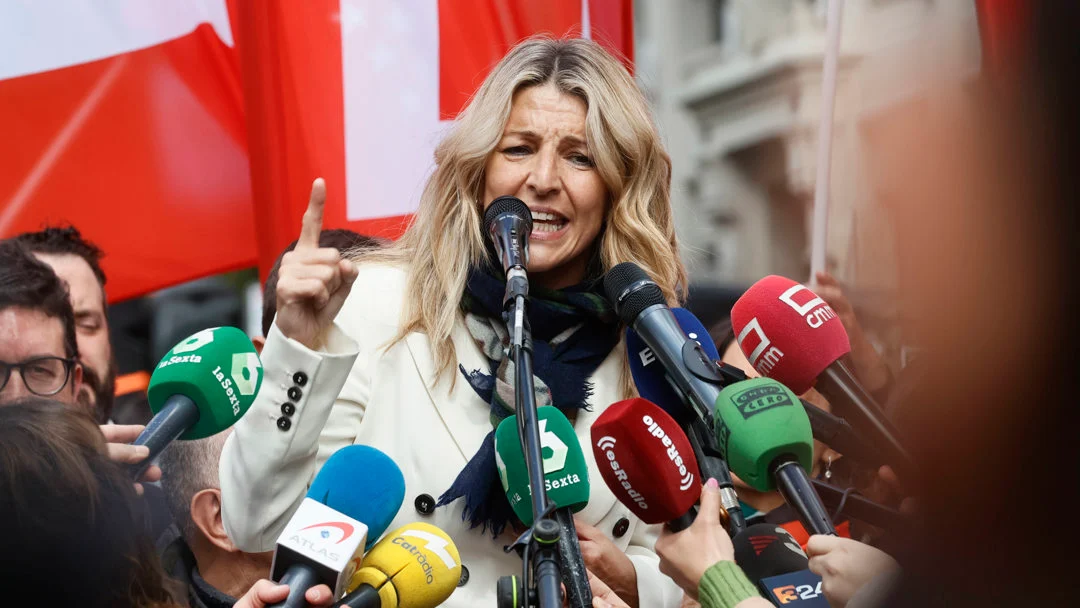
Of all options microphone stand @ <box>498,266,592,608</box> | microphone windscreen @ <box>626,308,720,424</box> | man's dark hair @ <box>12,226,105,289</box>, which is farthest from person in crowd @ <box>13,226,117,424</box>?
microphone stand @ <box>498,266,592,608</box>

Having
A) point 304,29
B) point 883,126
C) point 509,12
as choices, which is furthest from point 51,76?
point 883,126

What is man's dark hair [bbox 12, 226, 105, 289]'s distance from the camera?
4.16 meters

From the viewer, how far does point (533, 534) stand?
6.38ft

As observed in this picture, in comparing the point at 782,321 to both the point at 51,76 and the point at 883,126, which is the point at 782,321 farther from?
the point at 51,76

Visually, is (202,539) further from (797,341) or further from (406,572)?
(797,341)

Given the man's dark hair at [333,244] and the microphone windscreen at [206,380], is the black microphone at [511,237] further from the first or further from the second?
the man's dark hair at [333,244]

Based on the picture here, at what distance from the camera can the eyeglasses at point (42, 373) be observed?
3471 mm

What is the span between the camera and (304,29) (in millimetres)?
4930

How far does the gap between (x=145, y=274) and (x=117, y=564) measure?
333 centimetres

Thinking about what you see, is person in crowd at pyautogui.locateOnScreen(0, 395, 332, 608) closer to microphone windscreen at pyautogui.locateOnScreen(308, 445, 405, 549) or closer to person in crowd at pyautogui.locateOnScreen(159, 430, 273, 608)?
microphone windscreen at pyautogui.locateOnScreen(308, 445, 405, 549)

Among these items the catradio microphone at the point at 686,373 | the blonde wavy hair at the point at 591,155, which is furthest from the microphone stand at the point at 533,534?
the blonde wavy hair at the point at 591,155

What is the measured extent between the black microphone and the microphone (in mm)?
622

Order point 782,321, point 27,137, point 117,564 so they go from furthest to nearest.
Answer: point 27,137 < point 782,321 < point 117,564

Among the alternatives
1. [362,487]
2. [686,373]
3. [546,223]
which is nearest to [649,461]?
[686,373]
